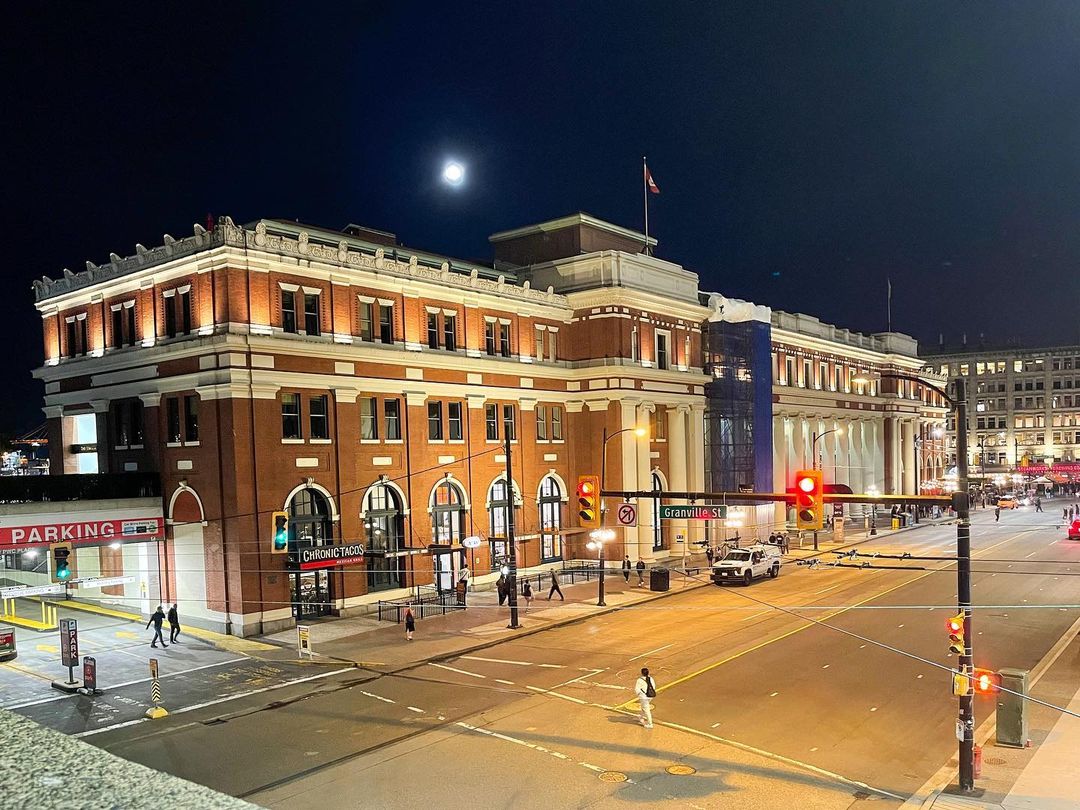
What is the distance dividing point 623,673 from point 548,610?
514 inches

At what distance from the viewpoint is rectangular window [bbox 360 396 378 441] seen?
41.6 metres

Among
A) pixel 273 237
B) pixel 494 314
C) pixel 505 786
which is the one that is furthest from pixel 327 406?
pixel 505 786

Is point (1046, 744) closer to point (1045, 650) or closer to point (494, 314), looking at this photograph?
point (1045, 650)

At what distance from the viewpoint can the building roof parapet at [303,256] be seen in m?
36.9

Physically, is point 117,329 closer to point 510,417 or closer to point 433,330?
point 433,330

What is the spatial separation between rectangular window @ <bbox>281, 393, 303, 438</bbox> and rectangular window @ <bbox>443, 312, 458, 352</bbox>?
10955mm

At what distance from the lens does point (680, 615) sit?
124 ft

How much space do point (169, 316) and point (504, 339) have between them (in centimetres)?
1981

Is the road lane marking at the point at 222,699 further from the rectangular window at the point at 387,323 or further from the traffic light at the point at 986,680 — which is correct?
the traffic light at the point at 986,680

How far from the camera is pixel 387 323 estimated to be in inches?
1706

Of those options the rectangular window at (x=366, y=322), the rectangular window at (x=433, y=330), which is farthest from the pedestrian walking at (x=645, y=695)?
the rectangular window at (x=433, y=330)

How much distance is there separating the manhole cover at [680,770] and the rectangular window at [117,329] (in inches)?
1494

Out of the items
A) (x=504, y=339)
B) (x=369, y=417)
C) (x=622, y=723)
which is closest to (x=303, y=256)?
(x=369, y=417)

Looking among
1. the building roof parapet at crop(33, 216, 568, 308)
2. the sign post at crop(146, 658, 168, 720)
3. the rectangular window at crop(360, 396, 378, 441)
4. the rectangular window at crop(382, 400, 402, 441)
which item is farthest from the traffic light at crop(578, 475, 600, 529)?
the building roof parapet at crop(33, 216, 568, 308)
